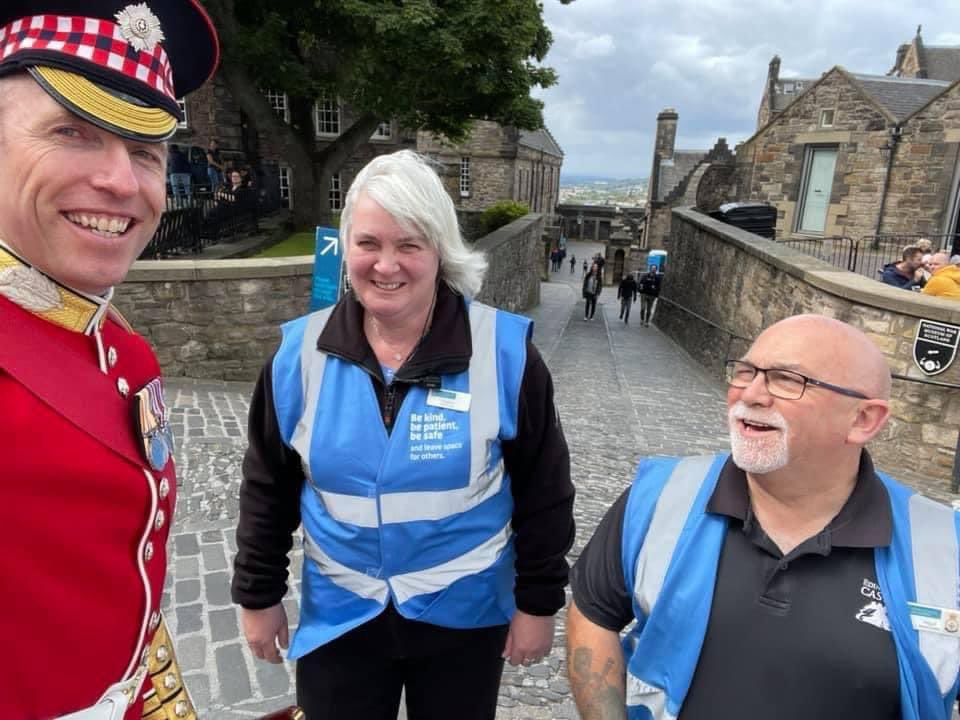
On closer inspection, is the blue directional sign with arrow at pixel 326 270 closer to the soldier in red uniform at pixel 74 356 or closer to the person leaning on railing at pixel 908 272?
the soldier in red uniform at pixel 74 356

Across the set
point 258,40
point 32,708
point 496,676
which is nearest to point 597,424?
point 496,676

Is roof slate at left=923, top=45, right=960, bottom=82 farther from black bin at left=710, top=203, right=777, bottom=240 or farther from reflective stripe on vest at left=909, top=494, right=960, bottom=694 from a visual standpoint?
reflective stripe on vest at left=909, top=494, right=960, bottom=694

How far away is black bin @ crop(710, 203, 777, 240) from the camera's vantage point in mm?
16953

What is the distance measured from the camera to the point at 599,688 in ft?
5.85

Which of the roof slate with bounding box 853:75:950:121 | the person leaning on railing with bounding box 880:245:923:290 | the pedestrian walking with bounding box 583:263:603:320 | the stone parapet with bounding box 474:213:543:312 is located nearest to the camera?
the person leaning on railing with bounding box 880:245:923:290

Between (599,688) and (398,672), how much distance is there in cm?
64

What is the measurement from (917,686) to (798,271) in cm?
872

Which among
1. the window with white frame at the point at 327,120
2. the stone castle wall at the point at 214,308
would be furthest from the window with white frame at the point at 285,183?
the stone castle wall at the point at 214,308

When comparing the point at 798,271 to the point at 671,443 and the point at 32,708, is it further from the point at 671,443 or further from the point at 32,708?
the point at 32,708

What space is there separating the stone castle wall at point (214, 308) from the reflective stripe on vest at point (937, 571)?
6879 millimetres

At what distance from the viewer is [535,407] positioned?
6.39 feet

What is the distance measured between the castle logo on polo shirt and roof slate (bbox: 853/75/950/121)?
18.3 metres

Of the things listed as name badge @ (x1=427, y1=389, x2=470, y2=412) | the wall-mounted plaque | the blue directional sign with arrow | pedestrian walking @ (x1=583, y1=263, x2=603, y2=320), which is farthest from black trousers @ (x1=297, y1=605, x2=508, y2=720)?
pedestrian walking @ (x1=583, y1=263, x2=603, y2=320)

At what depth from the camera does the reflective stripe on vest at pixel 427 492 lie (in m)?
1.81
